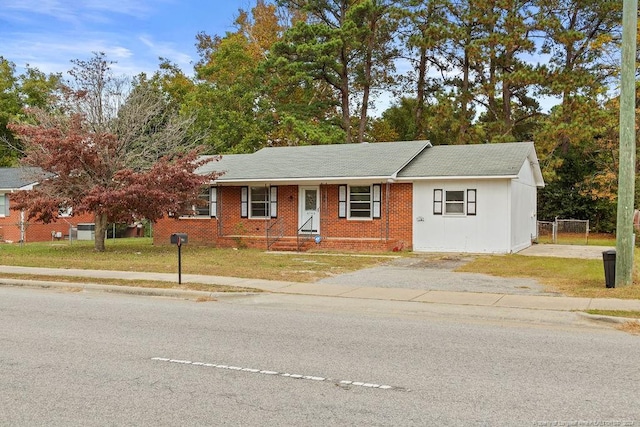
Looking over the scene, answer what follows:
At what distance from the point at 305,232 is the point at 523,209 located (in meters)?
9.04

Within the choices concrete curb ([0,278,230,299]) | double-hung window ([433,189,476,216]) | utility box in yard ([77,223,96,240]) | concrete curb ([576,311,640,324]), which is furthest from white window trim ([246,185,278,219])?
concrete curb ([576,311,640,324])

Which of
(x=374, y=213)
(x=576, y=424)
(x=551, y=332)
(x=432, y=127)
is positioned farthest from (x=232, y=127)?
(x=576, y=424)

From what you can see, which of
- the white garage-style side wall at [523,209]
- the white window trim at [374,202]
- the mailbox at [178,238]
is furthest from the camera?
the white window trim at [374,202]

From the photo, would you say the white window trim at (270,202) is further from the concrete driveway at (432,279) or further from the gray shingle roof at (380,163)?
the concrete driveway at (432,279)

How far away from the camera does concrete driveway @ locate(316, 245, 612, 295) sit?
539 inches

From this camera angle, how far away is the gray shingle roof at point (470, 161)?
22422 millimetres

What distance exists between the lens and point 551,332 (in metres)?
9.34

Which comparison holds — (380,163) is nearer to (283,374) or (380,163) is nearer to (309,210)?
(309,210)

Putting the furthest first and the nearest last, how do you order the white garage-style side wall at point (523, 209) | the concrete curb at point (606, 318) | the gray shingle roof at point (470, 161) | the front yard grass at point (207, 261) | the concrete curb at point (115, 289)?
the white garage-style side wall at point (523, 209) < the gray shingle roof at point (470, 161) < the front yard grass at point (207, 261) < the concrete curb at point (115, 289) < the concrete curb at point (606, 318)

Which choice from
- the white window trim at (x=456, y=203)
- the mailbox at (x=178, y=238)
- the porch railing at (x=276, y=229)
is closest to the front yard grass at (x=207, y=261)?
the porch railing at (x=276, y=229)

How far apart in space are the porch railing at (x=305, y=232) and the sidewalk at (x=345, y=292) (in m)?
10.1

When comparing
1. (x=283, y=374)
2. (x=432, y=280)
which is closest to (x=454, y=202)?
(x=432, y=280)

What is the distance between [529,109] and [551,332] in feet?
112

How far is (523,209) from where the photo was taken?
82.8ft
